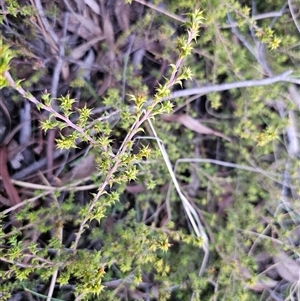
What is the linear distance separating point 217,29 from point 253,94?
276 mm

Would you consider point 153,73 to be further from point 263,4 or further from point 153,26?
point 263,4

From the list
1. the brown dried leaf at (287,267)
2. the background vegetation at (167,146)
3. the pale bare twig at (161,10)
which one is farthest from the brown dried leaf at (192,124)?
the brown dried leaf at (287,267)

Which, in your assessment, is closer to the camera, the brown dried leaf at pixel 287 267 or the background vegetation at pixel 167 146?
the background vegetation at pixel 167 146

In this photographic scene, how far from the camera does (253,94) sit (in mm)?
1444

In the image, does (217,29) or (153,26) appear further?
(153,26)

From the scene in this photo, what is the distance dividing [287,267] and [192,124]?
674 millimetres

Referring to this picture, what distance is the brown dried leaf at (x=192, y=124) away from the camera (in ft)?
5.07

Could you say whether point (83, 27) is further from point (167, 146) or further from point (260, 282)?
point (260, 282)

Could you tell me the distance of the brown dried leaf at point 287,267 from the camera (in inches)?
59.3

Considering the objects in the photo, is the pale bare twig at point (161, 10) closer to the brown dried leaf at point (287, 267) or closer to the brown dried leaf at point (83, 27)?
the brown dried leaf at point (83, 27)

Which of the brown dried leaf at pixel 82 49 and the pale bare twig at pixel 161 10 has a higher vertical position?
the pale bare twig at pixel 161 10

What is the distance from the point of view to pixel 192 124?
1.57 metres

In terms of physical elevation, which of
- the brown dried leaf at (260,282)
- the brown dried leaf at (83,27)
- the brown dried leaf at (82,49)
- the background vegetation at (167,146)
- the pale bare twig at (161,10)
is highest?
the pale bare twig at (161,10)

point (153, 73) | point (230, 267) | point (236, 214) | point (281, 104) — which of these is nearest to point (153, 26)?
point (153, 73)
